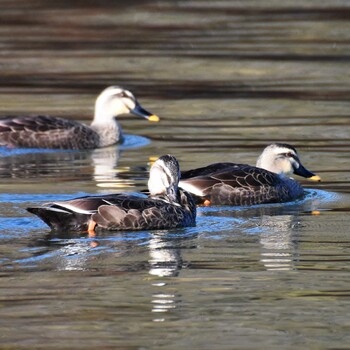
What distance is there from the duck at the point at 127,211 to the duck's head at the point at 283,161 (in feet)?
7.42

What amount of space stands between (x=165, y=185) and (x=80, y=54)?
14009 mm

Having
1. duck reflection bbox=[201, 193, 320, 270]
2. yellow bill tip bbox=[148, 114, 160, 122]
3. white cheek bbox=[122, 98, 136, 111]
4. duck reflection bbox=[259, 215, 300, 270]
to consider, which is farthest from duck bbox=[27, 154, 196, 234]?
white cheek bbox=[122, 98, 136, 111]

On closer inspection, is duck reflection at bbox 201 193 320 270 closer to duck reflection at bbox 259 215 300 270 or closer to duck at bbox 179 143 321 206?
duck reflection at bbox 259 215 300 270

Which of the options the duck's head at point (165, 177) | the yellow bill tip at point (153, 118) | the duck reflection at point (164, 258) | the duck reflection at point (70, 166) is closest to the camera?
the duck reflection at point (164, 258)

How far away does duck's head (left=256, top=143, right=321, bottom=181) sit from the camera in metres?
14.1

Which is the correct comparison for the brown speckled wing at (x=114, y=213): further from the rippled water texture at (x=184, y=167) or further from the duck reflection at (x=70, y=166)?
the duck reflection at (x=70, y=166)

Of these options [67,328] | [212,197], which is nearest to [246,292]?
[67,328]

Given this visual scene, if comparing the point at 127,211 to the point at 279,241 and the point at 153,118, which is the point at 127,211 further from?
the point at 153,118

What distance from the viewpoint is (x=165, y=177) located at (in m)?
12.0

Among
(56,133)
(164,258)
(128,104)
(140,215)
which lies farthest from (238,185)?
(128,104)

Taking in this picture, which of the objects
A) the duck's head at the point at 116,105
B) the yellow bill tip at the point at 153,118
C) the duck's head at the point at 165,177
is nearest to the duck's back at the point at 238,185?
the duck's head at the point at 165,177

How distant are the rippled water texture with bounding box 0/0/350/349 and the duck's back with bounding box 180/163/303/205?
8.1 inches

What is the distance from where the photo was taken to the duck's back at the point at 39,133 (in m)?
17.3

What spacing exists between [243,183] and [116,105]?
5796 millimetres
